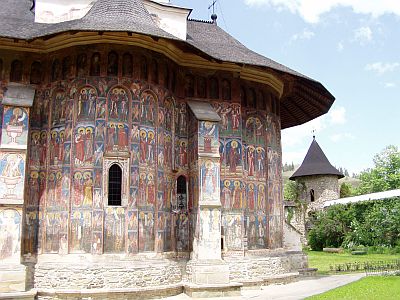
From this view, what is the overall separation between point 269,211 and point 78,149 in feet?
20.6

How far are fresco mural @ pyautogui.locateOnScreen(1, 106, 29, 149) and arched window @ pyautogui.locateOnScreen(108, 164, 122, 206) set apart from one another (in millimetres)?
2210

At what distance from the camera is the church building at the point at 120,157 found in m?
11.8

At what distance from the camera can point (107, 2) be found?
13.1m

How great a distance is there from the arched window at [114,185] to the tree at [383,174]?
37.7 m

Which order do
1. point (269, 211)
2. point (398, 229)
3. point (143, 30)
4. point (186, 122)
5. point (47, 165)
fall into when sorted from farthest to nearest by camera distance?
point (398, 229) → point (269, 211) → point (186, 122) → point (47, 165) → point (143, 30)

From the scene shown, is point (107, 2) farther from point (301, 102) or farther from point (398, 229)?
point (398, 229)

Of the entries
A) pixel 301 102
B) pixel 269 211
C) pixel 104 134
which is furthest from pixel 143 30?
pixel 301 102

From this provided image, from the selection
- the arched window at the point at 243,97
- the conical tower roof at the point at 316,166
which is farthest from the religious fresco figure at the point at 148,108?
the conical tower roof at the point at 316,166

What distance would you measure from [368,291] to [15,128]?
9.67 m

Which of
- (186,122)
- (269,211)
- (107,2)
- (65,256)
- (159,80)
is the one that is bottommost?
(65,256)

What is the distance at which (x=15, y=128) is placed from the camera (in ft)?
39.6

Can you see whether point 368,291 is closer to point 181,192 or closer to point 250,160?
point 250,160

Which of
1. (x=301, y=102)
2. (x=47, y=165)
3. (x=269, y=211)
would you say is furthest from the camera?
(x=301, y=102)

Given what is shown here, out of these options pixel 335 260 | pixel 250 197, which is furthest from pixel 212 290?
pixel 335 260
